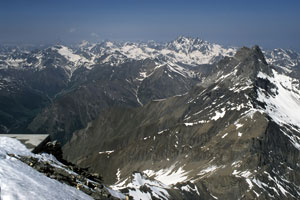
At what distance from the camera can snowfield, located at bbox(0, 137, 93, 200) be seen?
18547 millimetres

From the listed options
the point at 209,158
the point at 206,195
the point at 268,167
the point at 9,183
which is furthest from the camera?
the point at 209,158

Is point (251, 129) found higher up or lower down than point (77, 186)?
lower down

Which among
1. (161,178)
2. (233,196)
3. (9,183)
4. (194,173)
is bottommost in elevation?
(161,178)

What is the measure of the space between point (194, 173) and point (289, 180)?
4750 centimetres

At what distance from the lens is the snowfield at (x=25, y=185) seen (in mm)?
18547

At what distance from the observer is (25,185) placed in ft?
66.0

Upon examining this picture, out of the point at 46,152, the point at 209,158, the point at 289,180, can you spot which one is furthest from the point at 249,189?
the point at 46,152

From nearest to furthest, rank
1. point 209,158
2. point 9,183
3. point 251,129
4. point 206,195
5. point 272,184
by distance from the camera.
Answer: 1. point 9,183
2. point 206,195
3. point 272,184
4. point 209,158
5. point 251,129

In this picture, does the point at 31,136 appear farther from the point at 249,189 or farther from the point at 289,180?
the point at 289,180

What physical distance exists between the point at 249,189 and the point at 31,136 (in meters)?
105

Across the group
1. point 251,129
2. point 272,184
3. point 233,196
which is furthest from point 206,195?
point 251,129

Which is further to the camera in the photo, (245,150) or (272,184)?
(245,150)

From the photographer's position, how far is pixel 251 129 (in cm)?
18562

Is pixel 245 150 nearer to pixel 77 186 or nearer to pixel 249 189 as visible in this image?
pixel 249 189
